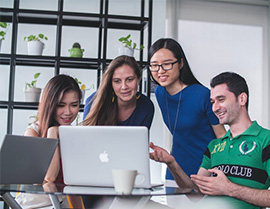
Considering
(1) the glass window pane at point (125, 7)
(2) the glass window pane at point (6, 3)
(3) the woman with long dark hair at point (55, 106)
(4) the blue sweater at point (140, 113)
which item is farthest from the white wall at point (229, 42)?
(3) the woman with long dark hair at point (55, 106)

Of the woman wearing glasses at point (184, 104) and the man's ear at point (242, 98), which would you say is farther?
the woman wearing glasses at point (184, 104)

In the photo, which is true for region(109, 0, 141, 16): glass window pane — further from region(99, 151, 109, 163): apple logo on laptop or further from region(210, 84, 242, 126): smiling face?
region(99, 151, 109, 163): apple logo on laptop

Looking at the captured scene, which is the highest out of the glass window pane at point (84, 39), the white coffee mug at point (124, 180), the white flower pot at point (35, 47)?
the glass window pane at point (84, 39)

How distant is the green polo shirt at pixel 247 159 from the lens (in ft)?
5.85

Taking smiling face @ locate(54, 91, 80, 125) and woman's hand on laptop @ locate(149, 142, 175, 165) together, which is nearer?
woman's hand on laptop @ locate(149, 142, 175, 165)

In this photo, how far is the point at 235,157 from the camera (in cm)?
185

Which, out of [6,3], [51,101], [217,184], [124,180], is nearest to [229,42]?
[6,3]

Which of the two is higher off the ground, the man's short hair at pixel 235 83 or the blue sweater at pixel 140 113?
the man's short hair at pixel 235 83

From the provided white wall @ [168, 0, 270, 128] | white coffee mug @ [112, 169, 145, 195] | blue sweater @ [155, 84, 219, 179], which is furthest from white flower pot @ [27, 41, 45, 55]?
white coffee mug @ [112, 169, 145, 195]

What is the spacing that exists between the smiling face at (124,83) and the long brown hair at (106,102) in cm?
3

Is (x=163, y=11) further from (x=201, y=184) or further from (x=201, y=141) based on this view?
(x=201, y=184)

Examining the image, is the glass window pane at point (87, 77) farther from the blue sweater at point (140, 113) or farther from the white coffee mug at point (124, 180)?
the white coffee mug at point (124, 180)

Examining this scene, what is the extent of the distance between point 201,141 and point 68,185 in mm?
1124

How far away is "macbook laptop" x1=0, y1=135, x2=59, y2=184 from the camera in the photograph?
1546 mm
